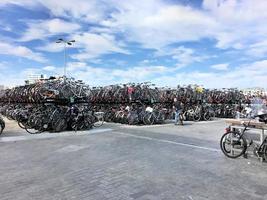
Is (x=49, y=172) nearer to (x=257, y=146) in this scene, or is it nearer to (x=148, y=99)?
(x=257, y=146)

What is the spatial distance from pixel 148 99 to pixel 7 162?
917 centimetres

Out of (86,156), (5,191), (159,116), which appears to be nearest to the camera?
(5,191)

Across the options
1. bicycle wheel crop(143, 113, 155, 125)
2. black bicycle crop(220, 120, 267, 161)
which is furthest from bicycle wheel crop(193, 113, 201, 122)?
black bicycle crop(220, 120, 267, 161)

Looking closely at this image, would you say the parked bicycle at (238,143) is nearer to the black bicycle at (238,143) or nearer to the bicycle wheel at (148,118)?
the black bicycle at (238,143)

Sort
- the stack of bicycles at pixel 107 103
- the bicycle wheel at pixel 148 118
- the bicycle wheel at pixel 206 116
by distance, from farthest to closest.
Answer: the bicycle wheel at pixel 206 116 → the bicycle wheel at pixel 148 118 → the stack of bicycles at pixel 107 103

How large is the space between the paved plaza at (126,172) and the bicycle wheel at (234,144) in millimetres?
193

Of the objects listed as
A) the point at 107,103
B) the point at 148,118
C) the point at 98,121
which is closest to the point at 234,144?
the point at 148,118

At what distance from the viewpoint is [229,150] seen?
6086mm

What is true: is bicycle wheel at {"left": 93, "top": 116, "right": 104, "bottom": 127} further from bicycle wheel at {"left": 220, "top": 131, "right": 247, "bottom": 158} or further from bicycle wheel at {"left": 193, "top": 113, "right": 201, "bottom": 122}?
bicycle wheel at {"left": 220, "top": 131, "right": 247, "bottom": 158}

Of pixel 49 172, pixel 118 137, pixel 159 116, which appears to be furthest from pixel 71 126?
pixel 49 172

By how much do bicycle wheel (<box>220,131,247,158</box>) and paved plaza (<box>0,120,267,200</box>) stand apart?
193 millimetres

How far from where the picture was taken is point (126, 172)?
466 cm

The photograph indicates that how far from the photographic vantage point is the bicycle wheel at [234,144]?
5795mm

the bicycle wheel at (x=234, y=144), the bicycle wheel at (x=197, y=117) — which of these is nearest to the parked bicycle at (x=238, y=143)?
the bicycle wheel at (x=234, y=144)
